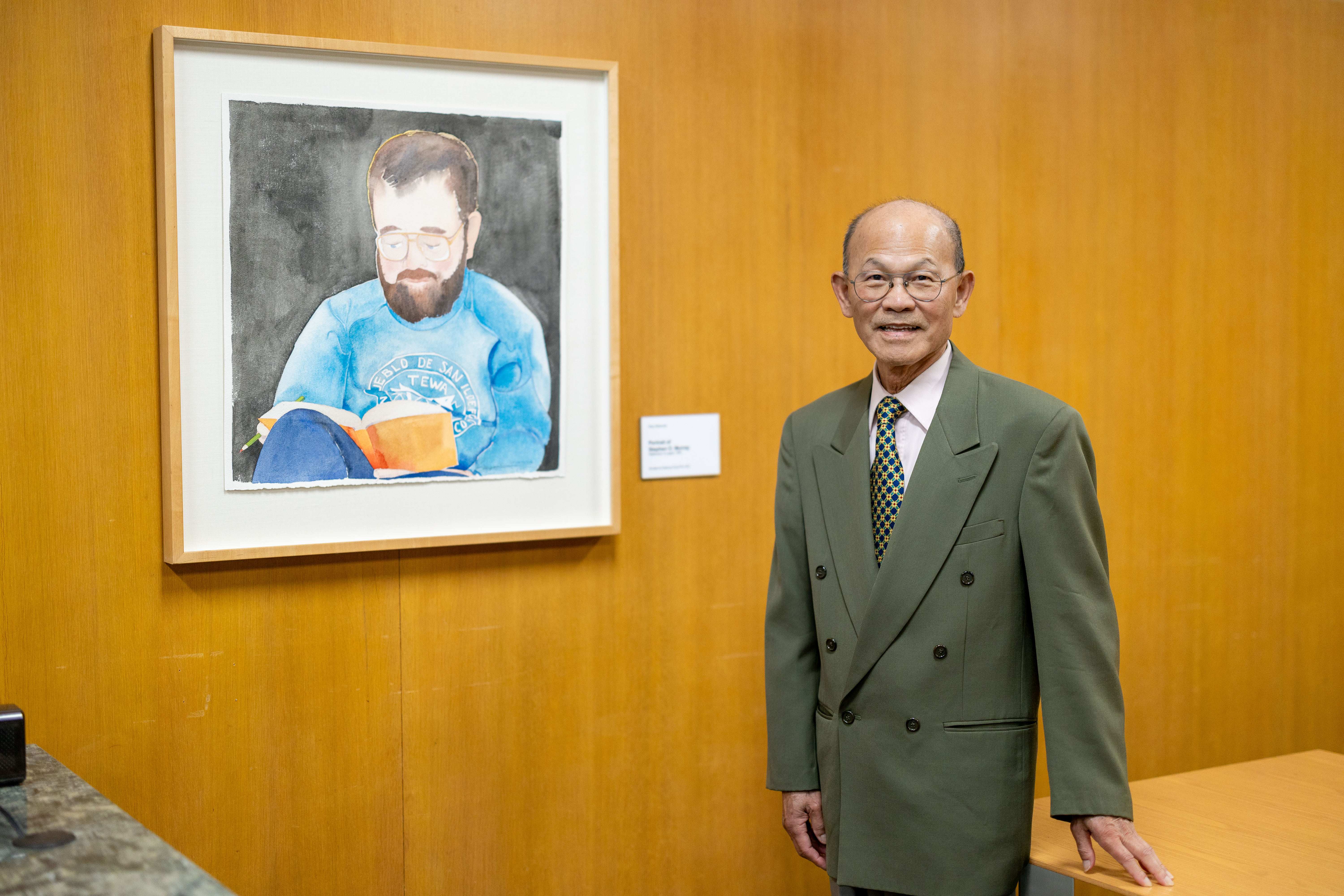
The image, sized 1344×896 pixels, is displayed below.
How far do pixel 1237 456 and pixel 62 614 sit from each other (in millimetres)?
2606

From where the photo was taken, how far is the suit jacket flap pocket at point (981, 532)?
5.17 feet

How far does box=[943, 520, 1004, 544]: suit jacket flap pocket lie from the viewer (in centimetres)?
158

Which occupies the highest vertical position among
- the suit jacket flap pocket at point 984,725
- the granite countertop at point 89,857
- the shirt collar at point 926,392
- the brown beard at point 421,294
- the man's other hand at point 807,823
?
the brown beard at point 421,294

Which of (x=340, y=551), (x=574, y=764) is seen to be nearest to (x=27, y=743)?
(x=340, y=551)

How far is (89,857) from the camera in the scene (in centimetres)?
119

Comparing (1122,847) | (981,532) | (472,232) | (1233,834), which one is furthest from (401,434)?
(1233,834)

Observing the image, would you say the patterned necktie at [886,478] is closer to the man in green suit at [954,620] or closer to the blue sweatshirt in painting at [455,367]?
the man in green suit at [954,620]

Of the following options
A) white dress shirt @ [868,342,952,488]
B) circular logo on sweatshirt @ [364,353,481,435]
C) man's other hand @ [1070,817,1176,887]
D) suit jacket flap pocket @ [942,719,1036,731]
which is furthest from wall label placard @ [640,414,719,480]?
man's other hand @ [1070,817,1176,887]

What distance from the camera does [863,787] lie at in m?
1.61

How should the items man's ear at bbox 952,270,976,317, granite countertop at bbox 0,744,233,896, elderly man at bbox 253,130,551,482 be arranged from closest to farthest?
granite countertop at bbox 0,744,233,896 → man's ear at bbox 952,270,976,317 → elderly man at bbox 253,130,551,482

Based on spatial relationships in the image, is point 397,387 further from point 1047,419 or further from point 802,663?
point 1047,419

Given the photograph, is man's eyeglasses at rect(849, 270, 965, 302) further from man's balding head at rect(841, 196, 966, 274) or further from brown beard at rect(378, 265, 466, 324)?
brown beard at rect(378, 265, 466, 324)

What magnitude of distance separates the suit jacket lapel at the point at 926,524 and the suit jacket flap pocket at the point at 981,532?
0.01m

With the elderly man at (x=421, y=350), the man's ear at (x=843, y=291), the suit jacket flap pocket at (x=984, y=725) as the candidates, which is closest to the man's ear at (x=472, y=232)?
the elderly man at (x=421, y=350)
